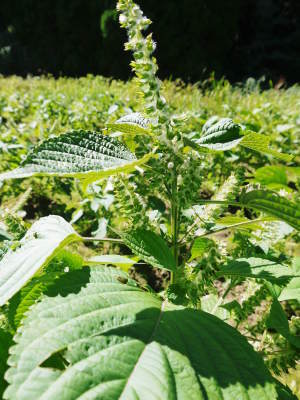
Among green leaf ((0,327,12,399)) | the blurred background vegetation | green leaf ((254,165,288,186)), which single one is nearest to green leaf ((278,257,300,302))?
green leaf ((254,165,288,186))

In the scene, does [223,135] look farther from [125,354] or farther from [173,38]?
[173,38]

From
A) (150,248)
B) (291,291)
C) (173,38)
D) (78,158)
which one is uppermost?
(78,158)

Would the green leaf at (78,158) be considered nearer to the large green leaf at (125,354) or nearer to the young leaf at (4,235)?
the large green leaf at (125,354)

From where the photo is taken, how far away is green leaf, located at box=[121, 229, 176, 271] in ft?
2.89

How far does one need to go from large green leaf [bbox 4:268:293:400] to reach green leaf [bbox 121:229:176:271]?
0.10m

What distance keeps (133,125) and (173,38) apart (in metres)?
15.5

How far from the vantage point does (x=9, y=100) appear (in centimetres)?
651

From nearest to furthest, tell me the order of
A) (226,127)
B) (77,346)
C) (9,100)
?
(77,346)
(226,127)
(9,100)

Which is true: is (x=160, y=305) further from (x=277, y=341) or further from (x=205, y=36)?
(x=205, y=36)

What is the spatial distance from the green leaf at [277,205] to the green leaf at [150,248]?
247 mm

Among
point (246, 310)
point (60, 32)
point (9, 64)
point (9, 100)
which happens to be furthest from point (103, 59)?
point (246, 310)

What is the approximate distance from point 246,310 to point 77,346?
880 millimetres

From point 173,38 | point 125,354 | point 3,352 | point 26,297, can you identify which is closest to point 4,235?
point 26,297

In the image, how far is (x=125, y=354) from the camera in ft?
2.23
